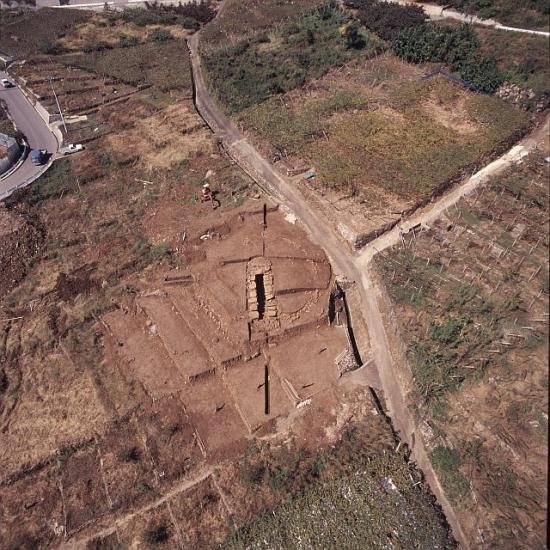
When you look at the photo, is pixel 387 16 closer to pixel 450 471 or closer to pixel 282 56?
pixel 282 56

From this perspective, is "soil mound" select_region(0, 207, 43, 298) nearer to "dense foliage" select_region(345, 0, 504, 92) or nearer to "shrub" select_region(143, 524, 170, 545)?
"shrub" select_region(143, 524, 170, 545)

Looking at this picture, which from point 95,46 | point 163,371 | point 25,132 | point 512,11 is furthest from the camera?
point 95,46

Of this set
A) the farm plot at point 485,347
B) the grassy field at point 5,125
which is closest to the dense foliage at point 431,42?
the farm plot at point 485,347

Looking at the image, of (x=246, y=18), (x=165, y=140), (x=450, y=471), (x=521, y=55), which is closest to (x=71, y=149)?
(x=165, y=140)

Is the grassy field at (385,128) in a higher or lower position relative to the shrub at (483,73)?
lower

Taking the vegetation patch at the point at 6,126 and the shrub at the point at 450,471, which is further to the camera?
the vegetation patch at the point at 6,126

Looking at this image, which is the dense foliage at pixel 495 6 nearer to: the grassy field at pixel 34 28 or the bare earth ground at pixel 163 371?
the bare earth ground at pixel 163 371

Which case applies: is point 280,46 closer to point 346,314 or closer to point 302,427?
point 346,314
